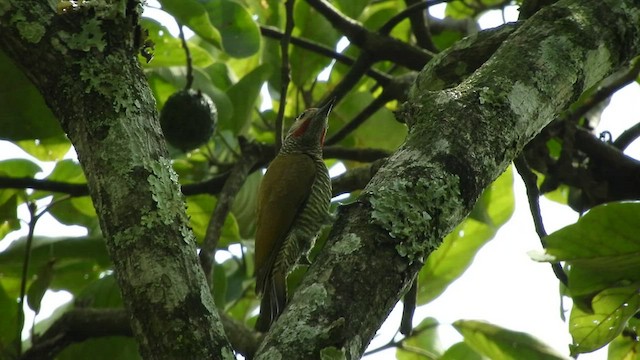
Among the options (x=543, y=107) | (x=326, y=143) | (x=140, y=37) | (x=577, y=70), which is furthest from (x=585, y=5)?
(x=326, y=143)

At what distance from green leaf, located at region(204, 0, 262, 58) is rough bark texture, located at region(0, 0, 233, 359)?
1.60 meters

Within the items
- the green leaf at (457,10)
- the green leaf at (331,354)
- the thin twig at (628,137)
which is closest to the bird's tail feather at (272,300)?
the thin twig at (628,137)

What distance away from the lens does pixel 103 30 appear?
1.94 m

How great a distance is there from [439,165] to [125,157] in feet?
2.09

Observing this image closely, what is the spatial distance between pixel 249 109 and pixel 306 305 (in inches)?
93.6

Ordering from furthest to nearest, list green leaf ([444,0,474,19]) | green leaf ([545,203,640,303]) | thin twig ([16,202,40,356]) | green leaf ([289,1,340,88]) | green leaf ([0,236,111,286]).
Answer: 1. green leaf ([444,0,474,19])
2. green leaf ([289,1,340,88])
3. green leaf ([0,236,111,286])
4. thin twig ([16,202,40,356])
5. green leaf ([545,203,640,303])

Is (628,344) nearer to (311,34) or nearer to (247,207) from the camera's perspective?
(247,207)

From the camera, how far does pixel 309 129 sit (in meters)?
4.20

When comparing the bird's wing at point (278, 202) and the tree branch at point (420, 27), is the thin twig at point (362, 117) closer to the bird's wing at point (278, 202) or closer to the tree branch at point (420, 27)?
the bird's wing at point (278, 202)

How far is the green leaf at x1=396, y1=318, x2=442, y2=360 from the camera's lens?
3.42 m

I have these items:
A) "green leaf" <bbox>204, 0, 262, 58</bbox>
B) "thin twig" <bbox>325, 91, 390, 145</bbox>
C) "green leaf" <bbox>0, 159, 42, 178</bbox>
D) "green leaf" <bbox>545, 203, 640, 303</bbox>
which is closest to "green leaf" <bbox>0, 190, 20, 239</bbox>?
"green leaf" <bbox>0, 159, 42, 178</bbox>

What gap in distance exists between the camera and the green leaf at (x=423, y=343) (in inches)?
135

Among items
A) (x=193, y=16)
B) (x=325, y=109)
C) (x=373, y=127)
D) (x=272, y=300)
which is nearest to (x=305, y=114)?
(x=325, y=109)

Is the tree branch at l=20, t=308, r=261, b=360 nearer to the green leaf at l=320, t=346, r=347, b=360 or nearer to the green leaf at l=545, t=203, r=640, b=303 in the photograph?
the green leaf at l=545, t=203, r=640, b=303
